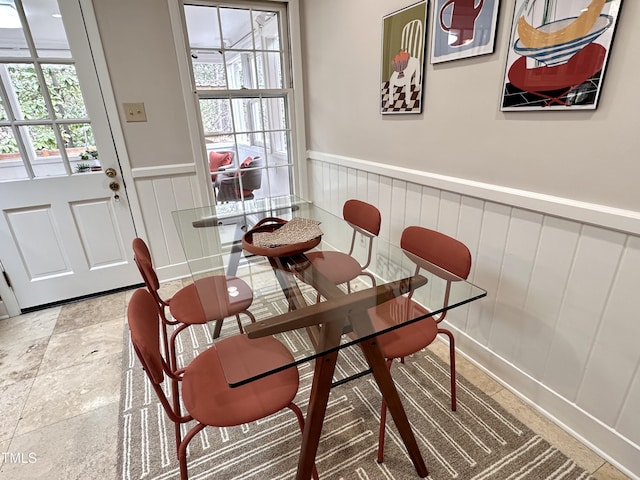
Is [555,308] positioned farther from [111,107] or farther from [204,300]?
[111,107]

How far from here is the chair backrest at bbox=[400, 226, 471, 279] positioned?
137cm

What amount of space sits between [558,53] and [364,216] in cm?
115

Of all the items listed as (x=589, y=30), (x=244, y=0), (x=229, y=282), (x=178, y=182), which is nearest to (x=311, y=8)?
(x=244, y=0)

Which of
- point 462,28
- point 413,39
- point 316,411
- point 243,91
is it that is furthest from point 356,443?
point 243,91

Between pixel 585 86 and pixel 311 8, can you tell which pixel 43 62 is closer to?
pixel 311 8

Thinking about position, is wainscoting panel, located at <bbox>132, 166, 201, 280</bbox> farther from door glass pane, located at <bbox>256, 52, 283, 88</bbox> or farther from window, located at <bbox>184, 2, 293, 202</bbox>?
door glass pane, located at <bbox>256, 52, 283, 88</bbox>

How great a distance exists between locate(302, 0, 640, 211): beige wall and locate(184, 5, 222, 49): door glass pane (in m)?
0.73

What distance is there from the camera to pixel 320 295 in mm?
1270

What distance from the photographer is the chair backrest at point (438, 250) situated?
137 cm

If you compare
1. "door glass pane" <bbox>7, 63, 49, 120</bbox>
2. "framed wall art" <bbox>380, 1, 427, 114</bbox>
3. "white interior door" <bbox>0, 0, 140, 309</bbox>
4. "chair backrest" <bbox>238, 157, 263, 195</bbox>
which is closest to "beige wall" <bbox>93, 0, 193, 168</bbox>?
"white interior door" <bbox>0, 0, 140, 309</bbox>

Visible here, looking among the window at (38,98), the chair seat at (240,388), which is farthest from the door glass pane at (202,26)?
the chair seat at (240,388)

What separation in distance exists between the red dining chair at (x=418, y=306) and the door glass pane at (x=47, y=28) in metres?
2.46

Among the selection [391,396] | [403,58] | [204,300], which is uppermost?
[403,58]

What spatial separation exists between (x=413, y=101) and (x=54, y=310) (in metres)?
2.93
